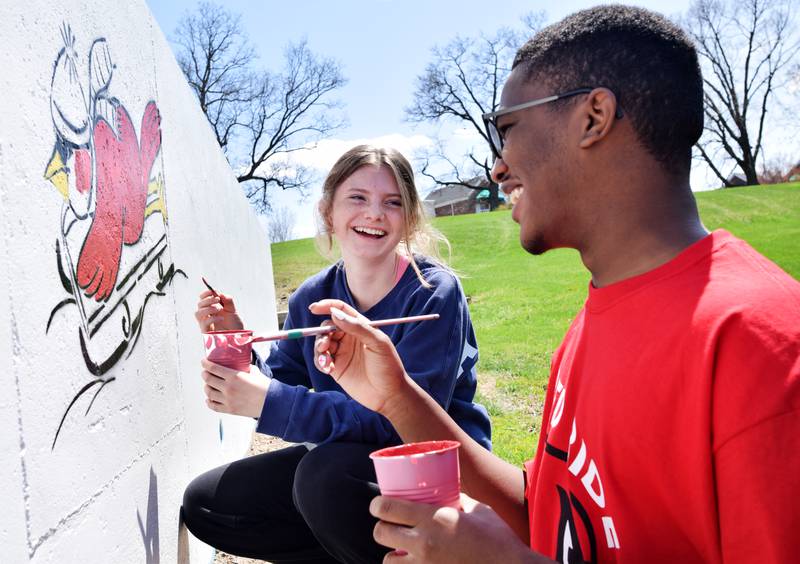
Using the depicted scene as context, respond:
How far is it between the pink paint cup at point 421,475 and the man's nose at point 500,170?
70cm

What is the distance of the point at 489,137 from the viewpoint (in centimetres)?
181

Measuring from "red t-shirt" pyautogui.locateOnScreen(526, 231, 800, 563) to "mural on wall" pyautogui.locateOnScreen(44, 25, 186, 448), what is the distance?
4.50 feet

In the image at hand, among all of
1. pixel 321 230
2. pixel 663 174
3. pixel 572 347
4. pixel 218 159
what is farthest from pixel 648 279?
pixel 218 159

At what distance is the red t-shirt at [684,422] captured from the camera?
97 centimetres

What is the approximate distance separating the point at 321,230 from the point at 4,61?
1985mm

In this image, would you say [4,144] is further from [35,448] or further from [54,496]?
[54,496]

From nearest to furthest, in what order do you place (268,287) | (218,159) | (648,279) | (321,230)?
(648,279) < (321,230) < (218,159) < (268,287)

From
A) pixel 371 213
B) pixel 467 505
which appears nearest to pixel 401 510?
pixel 467 505

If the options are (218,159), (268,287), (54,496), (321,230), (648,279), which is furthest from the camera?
(268,287)

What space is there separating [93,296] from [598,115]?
1.64 metres

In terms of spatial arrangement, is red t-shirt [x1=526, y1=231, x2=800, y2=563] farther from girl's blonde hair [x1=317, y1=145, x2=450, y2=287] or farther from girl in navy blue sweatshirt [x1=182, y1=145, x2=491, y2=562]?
girl's blonde hair [x1=317, y1=145, x2=450, y2=287]

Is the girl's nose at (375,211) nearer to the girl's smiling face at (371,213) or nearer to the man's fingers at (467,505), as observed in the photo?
the girl's smiling face at (371,213)

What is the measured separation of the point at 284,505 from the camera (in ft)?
8.96

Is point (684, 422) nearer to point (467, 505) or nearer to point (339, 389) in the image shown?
point (467, 505)
